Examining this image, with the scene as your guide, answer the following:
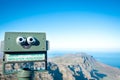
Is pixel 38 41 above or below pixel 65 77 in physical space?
above

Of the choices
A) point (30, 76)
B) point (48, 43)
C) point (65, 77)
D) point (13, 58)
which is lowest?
point (65, 77)

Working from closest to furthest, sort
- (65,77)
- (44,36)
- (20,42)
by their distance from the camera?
(20,42)
(44,36)
(65,77)

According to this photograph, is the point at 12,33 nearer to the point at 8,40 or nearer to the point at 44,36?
the point at 8,40

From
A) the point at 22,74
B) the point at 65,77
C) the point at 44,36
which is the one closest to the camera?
the point at 22,74

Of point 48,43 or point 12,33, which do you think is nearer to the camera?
point 12,33

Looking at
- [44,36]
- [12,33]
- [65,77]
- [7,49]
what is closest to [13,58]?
[7,49]

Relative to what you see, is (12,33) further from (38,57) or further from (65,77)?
(65,77)
